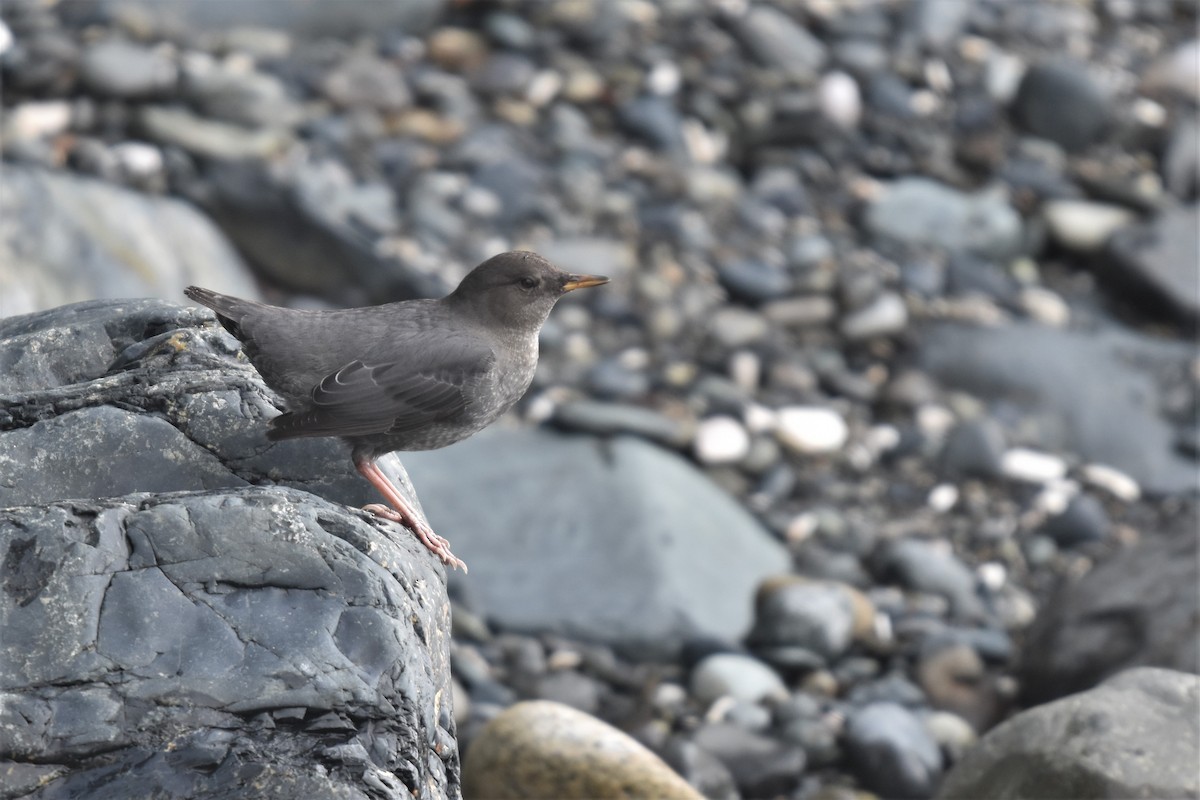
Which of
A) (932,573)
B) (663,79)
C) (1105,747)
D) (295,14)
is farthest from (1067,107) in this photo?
(1105,747)

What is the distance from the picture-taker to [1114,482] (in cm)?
911

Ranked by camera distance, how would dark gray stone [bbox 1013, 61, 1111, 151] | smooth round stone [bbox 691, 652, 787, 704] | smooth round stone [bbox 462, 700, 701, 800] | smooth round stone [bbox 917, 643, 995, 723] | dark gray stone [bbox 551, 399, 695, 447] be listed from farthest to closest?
1. dark gray stone [bbox 1013, 61, 1111, 151]
2. dark gray stone [bbox 551, 399, 695, 447]
3. smooth round stone [bbox 917, 643, 995, 723]
4. smooth round stone [bbox 691, 652, 787, 704]
5. smooth round stone [bbox 462, 700, 701, 800]

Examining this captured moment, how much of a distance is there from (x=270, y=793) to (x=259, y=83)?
26.8ft

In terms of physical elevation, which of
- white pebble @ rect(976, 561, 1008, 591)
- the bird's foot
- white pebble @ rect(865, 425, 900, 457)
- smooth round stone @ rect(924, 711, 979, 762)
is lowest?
white pebble @ rect(976, 561, 1008, 591)

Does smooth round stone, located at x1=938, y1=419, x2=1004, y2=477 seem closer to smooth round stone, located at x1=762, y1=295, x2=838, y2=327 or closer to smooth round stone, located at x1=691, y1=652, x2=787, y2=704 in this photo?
smooth round stone, located at x1=762, y1=295, x2=838, y2=327

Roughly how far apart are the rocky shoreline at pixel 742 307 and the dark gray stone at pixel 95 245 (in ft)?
0.08

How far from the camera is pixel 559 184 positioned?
10484 millimetres

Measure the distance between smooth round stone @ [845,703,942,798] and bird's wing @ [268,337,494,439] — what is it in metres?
3.23

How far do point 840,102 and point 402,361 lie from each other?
8.23 meters

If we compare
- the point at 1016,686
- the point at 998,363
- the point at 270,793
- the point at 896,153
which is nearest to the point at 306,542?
the point at 270,793

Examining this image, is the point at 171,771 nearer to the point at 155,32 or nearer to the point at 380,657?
the point at 380,657

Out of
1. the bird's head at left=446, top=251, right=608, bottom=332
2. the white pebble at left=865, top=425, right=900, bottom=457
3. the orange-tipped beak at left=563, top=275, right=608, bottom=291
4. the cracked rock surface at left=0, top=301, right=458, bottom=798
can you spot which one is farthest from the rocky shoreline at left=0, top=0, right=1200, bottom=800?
the orange-tipped beak at left=563, top=275, right=608, bottom=291

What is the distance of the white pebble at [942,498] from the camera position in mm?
8836

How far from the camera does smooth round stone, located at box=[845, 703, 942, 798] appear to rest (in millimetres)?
6555
